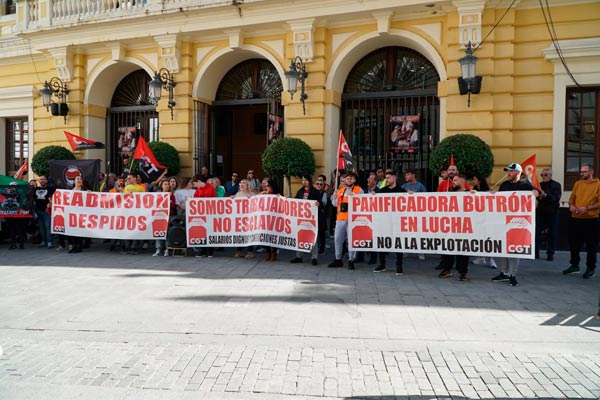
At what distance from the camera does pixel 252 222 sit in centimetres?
1080

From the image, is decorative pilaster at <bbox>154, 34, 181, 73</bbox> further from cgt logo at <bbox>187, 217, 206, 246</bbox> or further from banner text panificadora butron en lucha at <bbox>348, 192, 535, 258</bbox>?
banner text panificadora butron en lucha at <bbox>348, 192, 535, 258</bbox>

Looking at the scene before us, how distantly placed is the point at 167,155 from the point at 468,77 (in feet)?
27.5

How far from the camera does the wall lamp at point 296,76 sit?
1342cm

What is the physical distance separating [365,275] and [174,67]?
9694mm

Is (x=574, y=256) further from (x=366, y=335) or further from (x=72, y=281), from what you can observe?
(x=72, y=281)

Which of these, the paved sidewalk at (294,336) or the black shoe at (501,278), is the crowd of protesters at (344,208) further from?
the paved sidewalk at (294,336)

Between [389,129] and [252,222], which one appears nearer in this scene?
[252,222]

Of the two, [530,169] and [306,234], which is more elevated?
[530,169]

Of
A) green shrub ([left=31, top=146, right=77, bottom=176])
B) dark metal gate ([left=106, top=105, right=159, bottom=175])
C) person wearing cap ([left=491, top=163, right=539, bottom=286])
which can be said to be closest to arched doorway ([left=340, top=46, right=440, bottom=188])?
person wearing cap ([left=491, top=163, right=539, bottom=286])

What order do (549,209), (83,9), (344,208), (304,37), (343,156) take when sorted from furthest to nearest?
1. (83,9)
2. (304,37)
3. (549,209)
4. (343,156)
5. (344,208)

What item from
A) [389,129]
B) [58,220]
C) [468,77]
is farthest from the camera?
[389,129]

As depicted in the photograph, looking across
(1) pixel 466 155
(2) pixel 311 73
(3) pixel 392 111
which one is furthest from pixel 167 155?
(1) pixel 466 155

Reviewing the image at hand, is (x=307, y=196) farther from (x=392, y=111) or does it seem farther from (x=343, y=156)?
(x=392, y=111)

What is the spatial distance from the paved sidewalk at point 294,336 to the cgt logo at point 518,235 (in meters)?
0.58
